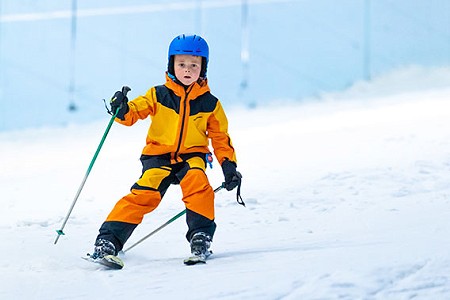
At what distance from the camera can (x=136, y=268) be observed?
2.53 meters

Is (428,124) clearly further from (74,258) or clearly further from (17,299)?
(17,299)

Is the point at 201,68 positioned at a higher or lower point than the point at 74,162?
higher

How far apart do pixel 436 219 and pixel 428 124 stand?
2.88m

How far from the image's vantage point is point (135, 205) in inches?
107

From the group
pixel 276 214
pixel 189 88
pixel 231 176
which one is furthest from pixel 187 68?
pixel 276 214

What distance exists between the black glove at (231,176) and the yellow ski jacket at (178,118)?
0.12 ft

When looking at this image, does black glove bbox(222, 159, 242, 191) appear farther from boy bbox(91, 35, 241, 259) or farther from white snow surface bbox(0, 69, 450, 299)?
white snow surface bbox(0, 69, 450, 299)

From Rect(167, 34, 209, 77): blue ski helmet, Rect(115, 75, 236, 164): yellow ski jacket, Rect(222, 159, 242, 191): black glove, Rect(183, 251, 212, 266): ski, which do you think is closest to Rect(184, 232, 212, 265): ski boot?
Rect(183, 251, 212, 266): ski

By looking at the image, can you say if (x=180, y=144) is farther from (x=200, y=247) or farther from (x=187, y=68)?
(x=200, y=247)

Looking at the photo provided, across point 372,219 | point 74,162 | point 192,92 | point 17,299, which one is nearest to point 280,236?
point 372,219

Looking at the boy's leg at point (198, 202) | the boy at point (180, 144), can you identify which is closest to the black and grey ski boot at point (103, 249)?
the boy at point (180, 144)

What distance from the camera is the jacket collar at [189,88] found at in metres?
2.74

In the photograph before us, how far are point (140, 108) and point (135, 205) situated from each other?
1.12 feet

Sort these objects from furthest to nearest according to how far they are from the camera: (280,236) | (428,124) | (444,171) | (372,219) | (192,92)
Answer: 1. (428,124)
2. (444,171)
3. (372,219)
4. (280,236)
5. (192,92)
